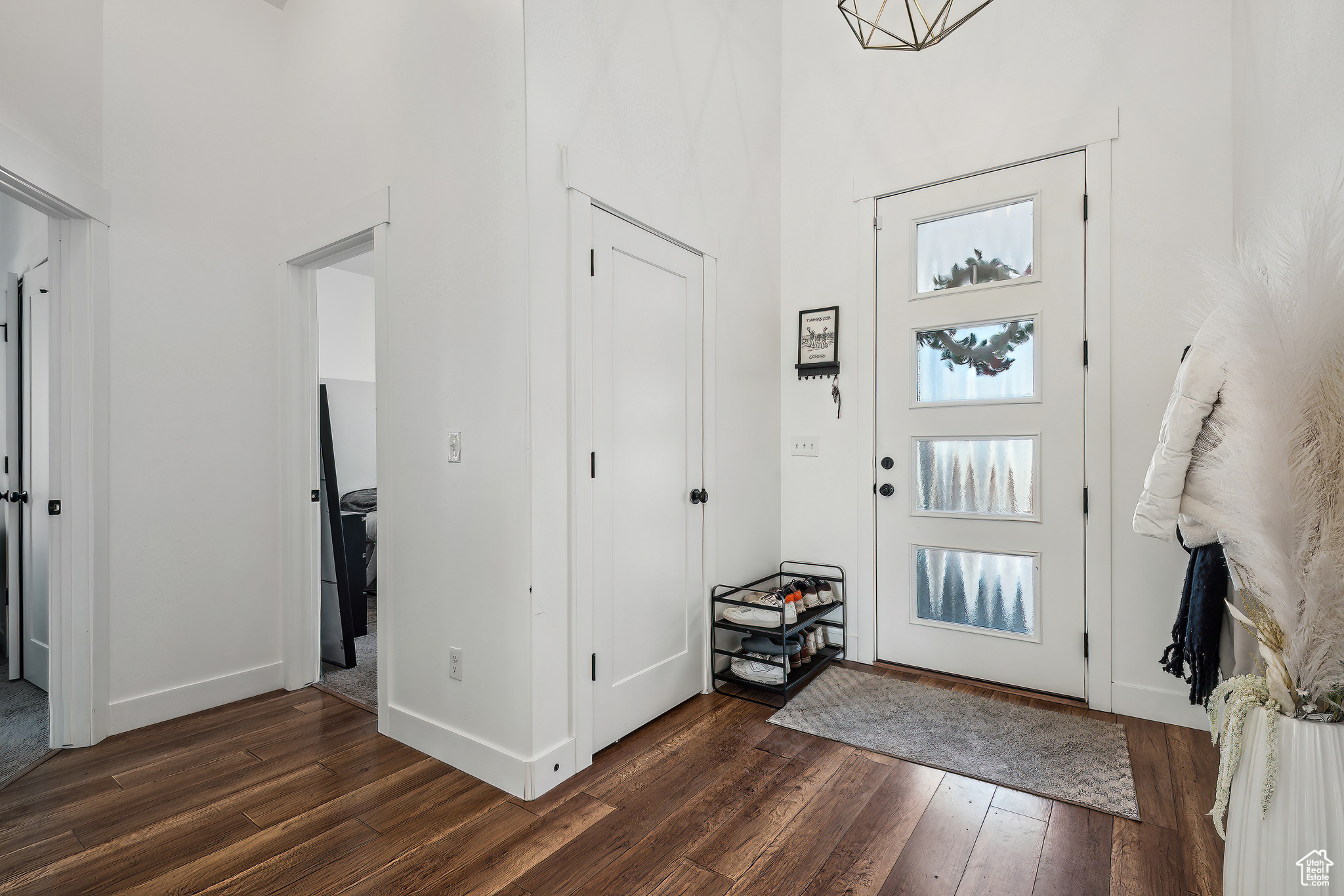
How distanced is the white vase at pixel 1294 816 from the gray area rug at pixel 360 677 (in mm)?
2801

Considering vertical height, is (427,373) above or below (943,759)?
above

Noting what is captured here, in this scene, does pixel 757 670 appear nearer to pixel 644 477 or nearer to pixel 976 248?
pixel 644 477

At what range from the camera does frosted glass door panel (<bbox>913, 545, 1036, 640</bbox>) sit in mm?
2744

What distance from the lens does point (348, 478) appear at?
16.0 ft

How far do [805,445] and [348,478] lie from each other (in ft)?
11.7

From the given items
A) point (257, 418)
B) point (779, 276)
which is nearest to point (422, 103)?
point (257, 418)

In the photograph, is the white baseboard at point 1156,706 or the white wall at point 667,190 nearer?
the white wall at point 667,190

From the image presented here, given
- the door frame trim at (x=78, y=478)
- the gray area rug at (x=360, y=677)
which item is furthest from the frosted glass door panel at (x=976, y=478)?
the door frame trim at (x=78, y=478)

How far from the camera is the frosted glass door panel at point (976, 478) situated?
274cm

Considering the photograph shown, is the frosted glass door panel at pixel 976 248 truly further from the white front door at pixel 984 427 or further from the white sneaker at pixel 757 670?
the white sneaker at pixel 757 670

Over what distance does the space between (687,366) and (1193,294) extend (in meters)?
1.90

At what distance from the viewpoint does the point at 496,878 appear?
1.57m

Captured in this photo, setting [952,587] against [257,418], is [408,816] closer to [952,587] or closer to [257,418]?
[257,418]

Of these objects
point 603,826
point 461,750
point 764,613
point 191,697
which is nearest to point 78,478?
point 191,697
